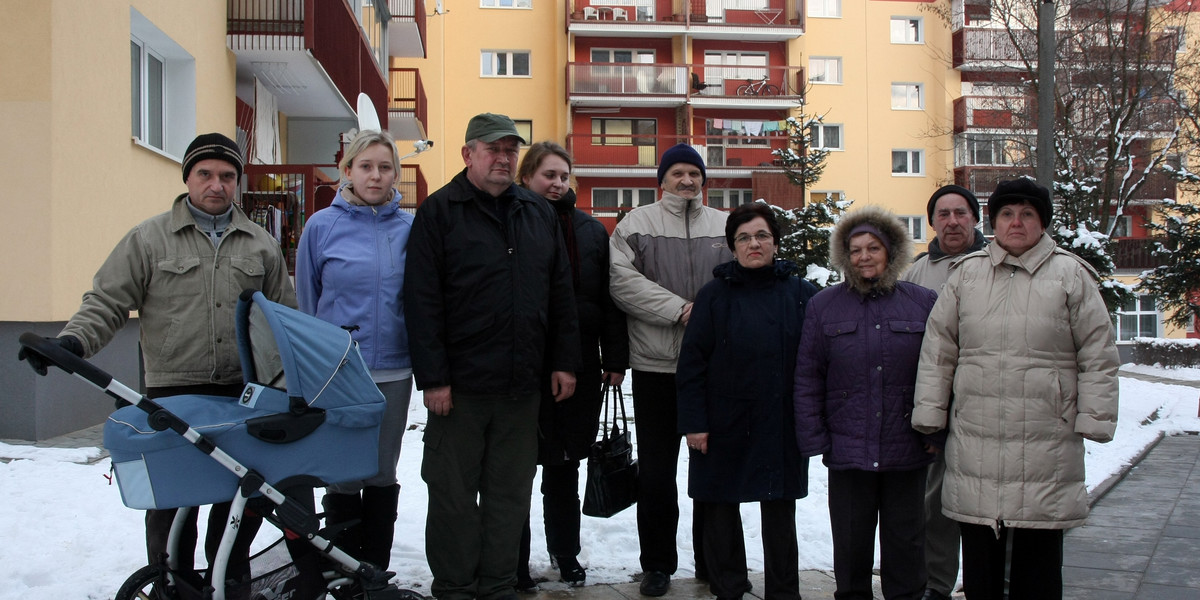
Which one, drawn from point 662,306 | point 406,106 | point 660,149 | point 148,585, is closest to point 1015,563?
point 662,306

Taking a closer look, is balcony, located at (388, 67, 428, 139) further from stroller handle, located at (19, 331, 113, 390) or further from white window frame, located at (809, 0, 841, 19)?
stroller handle, located at (19, 331, 113, 390)

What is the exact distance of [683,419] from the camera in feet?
14.1

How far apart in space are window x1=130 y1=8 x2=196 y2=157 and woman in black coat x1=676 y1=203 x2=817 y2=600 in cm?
811

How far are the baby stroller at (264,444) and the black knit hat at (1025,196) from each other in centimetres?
278

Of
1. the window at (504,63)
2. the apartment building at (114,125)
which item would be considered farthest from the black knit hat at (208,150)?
the window at (504,63)

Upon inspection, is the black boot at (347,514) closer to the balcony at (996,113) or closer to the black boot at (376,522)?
the black boot at (376,522)

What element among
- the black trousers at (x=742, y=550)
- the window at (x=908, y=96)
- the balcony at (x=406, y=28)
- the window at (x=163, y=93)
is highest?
the window at (x=908, y=96)

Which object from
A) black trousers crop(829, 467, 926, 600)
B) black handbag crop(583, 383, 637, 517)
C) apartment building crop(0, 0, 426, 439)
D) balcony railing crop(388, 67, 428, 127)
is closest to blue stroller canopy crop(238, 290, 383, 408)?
black handbag crop(583, 383, 637, 517)

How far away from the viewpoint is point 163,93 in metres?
10.7

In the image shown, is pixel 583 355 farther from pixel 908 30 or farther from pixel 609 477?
pixel 908 30

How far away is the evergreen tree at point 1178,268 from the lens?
16219 millimetres

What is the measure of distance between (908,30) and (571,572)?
33.7 m

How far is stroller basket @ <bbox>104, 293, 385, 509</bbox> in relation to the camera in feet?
10.2

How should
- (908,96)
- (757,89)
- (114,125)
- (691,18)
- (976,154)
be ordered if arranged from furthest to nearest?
(976,154), (908,96), (757,89), (691,18), (114,125)
